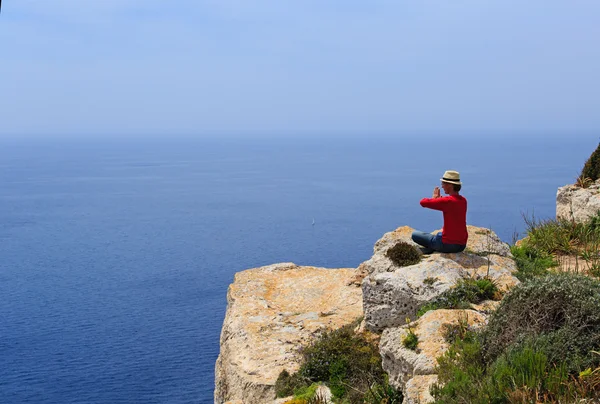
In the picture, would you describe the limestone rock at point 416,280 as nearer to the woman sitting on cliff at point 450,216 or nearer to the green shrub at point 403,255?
the green shrub at point 403,255

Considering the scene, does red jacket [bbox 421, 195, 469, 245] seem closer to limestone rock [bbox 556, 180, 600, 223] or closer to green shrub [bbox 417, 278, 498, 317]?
green shrub [bbox 417, 278, 498, 317]

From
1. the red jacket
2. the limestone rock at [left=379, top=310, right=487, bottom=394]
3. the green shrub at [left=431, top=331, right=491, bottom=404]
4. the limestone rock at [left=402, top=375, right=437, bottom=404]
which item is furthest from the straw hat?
the limestone rock at [left=402, top=375, right=437, bottom=404]

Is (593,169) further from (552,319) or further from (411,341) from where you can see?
(552,319)

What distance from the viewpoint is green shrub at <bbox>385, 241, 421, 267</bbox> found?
1711 cm

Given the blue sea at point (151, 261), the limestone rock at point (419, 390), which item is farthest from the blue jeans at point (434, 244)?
the limestone rock at point (419, 390)

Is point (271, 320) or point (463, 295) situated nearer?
point (463, 295)

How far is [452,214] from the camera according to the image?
658 inches

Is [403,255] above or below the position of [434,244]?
below

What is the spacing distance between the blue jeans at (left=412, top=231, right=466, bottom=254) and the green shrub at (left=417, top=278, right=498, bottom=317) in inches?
89.1

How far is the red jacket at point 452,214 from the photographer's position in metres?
16.5

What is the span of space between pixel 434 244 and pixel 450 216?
3.65ft

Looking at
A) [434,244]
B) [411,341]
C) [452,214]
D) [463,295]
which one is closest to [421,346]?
[411,341]

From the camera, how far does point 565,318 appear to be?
1007 centimetres

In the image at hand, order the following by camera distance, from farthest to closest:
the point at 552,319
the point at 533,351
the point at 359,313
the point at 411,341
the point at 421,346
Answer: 1. the point at 359,313
2. the point at 411,341
3. the point at 421,346
4. the point at 552,319
5. the point at 533,351
